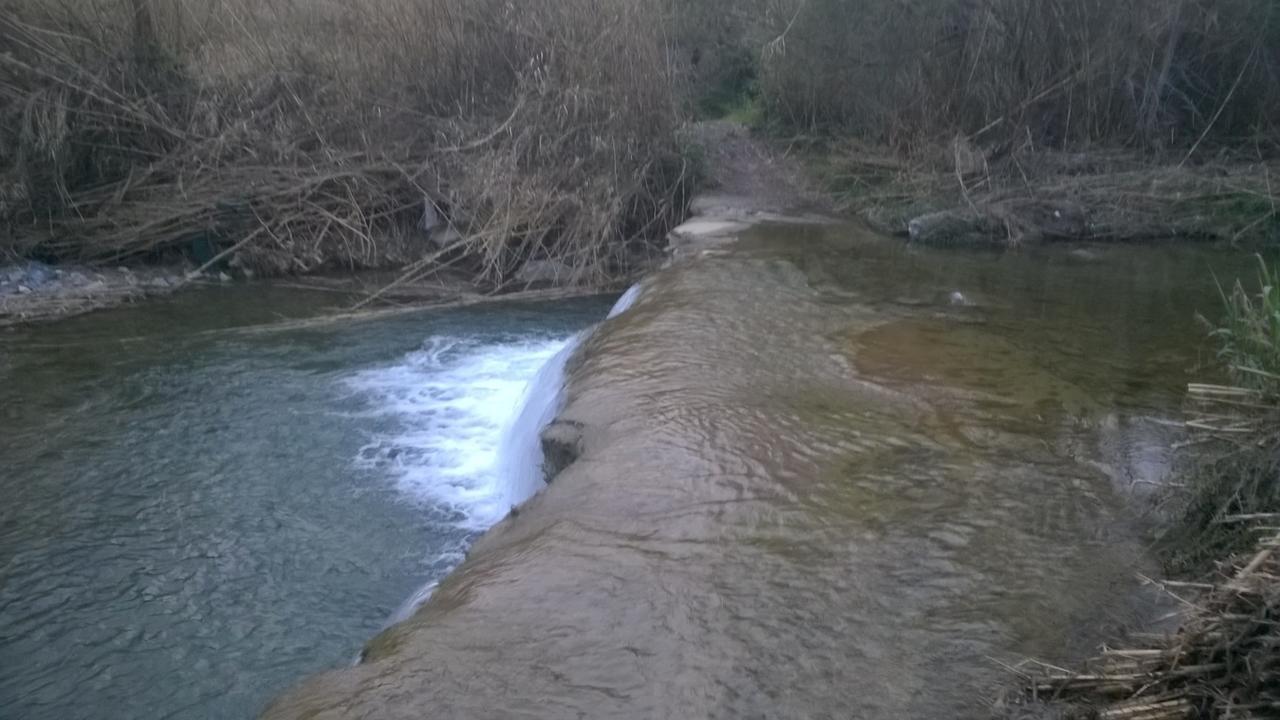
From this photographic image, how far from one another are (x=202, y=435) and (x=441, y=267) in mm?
4417

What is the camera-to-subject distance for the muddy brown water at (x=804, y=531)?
2918 mm

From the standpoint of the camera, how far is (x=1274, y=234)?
1059 cm

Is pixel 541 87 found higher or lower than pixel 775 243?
higher

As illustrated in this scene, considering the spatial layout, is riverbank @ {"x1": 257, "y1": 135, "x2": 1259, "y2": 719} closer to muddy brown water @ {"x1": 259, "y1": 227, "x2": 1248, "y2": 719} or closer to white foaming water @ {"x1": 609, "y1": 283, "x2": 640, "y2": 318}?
muddy brown water @ {"x1": 259, "y1": 227, "x2": 1248, "y2": 719}

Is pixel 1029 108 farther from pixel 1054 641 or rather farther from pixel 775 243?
pixel 1054 641

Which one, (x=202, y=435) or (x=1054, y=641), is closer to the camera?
(x=1054, y=641)

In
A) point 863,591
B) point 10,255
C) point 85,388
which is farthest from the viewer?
point 10,255

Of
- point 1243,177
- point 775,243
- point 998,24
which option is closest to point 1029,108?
point 998,24

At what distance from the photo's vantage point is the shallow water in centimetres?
429

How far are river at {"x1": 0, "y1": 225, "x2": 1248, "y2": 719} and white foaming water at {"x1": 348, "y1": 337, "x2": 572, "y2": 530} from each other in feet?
0.11

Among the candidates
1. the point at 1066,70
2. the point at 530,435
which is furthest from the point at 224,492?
the point at 1066,70

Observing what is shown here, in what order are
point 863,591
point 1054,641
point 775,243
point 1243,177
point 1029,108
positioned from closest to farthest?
point 1054,641 → point 863,591 → point 775,243 → point 1243,177 → point 1029,108

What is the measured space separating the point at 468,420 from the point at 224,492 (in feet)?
5.46

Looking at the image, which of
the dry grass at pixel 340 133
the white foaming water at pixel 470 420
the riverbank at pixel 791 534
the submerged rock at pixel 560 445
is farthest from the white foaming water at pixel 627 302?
the dry grass at pixel 340 133
